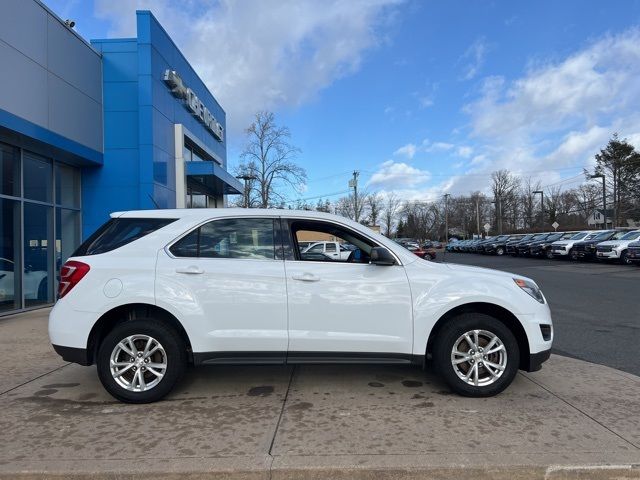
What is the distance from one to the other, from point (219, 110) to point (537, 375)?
21.8 metres

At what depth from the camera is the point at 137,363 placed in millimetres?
4406

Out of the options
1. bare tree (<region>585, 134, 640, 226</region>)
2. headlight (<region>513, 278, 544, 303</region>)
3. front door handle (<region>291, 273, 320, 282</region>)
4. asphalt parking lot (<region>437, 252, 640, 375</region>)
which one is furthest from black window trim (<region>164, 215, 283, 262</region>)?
bare tree (<region>585, 134, 640, 226</region>)

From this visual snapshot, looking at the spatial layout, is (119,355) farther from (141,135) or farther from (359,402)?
(141,135)

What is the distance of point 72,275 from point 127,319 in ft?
2.08

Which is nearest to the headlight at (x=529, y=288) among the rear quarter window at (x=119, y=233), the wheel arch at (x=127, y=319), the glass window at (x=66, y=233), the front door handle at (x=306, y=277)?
the front door handle at (x=306, y=277)

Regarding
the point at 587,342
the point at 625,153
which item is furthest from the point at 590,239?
the point at 625,153

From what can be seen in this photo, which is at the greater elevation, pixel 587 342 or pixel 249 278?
pixel 249 278

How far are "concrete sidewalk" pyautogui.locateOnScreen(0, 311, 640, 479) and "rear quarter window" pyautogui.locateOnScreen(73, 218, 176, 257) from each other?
1431 millimetres

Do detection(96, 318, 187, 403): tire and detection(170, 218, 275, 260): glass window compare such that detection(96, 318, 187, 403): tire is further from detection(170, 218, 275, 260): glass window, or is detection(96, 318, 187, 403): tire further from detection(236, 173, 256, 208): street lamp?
detection(236, 173, 256, 208): street lamp

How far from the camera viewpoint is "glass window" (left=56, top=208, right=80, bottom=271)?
12430 millimetres

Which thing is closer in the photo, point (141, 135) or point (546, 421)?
point (546, 421)

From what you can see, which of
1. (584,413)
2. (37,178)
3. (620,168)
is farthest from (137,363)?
(620,168)

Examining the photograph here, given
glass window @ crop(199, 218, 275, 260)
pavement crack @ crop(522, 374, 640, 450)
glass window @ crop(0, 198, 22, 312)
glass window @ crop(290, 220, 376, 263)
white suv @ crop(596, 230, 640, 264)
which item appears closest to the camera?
pavement crack @ crop(522, 374, 640, 450)

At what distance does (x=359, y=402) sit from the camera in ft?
14.6
